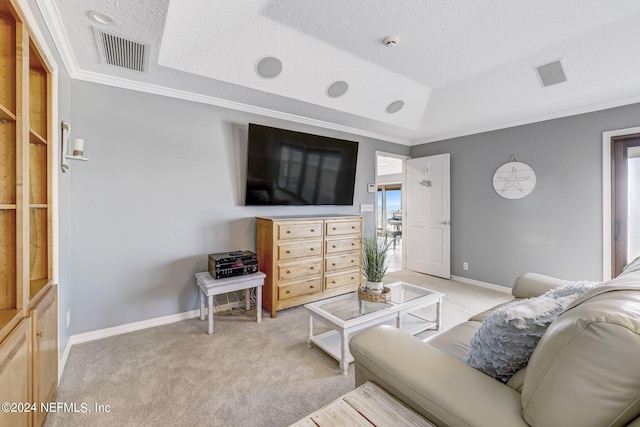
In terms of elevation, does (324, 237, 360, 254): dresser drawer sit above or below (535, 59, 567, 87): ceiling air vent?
below

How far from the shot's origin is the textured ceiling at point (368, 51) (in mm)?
2012

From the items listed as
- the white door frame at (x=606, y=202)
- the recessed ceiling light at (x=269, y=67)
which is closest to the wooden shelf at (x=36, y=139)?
the recessed ceiling light at (x=269, y=67)

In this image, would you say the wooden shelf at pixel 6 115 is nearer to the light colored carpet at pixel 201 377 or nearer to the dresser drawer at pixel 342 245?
the light colored carpet at pixel 201 377

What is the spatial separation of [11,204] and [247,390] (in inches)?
63.8

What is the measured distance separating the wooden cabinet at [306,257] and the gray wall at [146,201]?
485 millimetres

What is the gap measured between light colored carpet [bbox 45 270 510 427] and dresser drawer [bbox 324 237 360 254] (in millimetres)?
972

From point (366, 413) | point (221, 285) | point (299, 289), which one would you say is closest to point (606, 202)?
point (299, 289)

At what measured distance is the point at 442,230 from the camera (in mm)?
4578

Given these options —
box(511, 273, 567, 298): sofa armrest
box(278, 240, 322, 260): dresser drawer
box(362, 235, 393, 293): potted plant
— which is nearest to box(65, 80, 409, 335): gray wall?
box(278, 240, 322, 260): dresser drawer

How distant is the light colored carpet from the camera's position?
5.41 feet

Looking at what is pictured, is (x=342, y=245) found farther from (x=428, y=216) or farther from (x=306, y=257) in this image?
(x=428, y=216)

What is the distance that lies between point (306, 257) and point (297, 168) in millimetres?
1109

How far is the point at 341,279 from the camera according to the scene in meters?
3.59

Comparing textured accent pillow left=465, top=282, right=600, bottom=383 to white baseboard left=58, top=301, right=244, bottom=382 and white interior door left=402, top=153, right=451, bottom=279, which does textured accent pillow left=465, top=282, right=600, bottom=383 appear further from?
white interior door left=402, top=153, right=451, bottom=279
